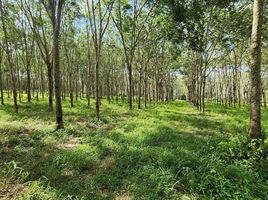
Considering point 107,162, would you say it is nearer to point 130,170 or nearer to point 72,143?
point 130,170

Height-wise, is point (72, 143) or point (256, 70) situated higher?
point (256, 70)

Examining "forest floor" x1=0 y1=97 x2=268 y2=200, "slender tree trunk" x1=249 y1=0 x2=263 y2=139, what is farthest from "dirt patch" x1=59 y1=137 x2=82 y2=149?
"slender tree trunk" x1=249 y1=0 x2=263 y2=139

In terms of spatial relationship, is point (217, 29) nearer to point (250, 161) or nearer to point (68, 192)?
point (250, 161)

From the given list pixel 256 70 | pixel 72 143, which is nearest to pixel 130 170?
pixel 72 143

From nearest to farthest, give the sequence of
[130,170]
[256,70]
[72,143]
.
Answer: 1. [130,170]
2. [256,70]
3. [72,143]

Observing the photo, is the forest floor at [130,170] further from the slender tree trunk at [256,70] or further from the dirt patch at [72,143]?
the slender tree trunk at [256,70]

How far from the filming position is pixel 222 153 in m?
5.75

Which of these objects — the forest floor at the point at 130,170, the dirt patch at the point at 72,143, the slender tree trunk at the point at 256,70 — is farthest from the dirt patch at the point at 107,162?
the slender tree trunk at the point at 256,70

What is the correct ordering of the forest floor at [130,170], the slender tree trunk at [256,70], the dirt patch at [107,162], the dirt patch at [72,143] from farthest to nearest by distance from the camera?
the dirt patch at [72,143]
the slender tree trunk at [256,70]
the dirt patch at [107,162]
the forest floor at [130,170]

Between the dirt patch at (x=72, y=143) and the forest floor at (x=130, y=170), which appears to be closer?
the forest floor at (x=130, y=170)

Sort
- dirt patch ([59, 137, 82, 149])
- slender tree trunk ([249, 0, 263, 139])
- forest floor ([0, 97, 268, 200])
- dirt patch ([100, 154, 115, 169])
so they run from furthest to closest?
dirt patch ([59, 137, 82, 149]) < slender tree trunk ([249, 0, 263, 139]) < dirt patch ([100, 154, 115, 169]) < forest floor ([0, 97, 268, 200])

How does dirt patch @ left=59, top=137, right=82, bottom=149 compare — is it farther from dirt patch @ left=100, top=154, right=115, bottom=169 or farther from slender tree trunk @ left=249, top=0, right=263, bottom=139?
slender tree trunk @ left=249, top=0, right=263, bottom=139

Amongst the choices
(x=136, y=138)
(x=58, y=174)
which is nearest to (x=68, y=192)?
(x=58, y=174)

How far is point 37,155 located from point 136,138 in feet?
11.5
